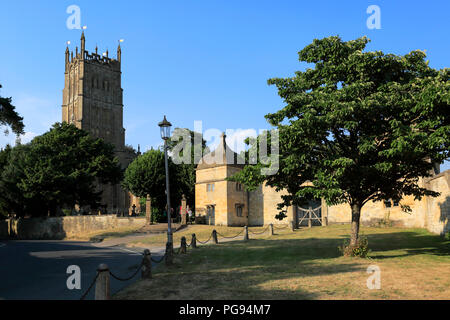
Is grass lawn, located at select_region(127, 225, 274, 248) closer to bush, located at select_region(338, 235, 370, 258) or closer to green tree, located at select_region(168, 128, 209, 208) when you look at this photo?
green tree, located at select_region(168, 128, 209, 208)

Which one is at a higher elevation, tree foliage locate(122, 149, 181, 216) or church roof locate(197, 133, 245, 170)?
church roof locate(197, 133, 245, 170)

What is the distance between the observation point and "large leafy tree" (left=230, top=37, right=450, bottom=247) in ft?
45.2

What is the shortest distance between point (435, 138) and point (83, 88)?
82563mm

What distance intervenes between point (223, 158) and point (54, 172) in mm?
19858

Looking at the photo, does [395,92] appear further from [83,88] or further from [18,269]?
[83,88]

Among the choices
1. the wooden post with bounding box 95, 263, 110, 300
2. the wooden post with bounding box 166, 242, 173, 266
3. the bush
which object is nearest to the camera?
the wooden post with bounding box 95, 263, 110, 300

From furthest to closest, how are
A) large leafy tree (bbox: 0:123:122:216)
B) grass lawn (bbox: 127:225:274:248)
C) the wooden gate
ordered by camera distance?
large leafy tree (bbox: 0:123:122:216) < the wooden gate < grass lawn (bbox: 127:225:274:248)

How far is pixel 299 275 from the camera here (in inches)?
487

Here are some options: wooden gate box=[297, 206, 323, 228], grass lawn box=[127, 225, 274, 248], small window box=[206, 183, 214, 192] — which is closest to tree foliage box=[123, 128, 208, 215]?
small window box=[206, 183, 214, 192]

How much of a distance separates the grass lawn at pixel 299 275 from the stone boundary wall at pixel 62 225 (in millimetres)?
25562

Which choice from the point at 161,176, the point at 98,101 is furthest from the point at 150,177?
the point at 98,101

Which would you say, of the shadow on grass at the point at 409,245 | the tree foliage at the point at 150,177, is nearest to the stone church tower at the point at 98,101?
the tree foliage at the point at 150,177

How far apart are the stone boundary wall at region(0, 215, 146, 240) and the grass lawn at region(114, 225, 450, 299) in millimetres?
25562

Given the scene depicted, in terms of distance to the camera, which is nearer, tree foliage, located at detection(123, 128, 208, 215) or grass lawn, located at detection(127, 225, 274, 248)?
grass lawn, located at detection(127, 225, 274, 248)
